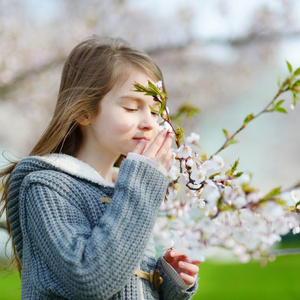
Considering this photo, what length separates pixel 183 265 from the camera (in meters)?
1.32

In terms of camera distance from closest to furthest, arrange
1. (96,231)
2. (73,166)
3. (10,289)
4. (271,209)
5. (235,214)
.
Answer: (271,209) → (235,214) → (96,231) → (73,166) → (10,289)

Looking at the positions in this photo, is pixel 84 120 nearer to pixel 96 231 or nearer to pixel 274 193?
pixel 96 231

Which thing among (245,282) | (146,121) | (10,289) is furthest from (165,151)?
(245,282)

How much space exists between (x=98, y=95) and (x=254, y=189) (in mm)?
641

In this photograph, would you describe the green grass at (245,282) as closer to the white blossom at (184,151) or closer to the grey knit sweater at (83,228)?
the grey knit sweater at (83,228)

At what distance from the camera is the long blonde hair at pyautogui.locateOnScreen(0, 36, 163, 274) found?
139cm

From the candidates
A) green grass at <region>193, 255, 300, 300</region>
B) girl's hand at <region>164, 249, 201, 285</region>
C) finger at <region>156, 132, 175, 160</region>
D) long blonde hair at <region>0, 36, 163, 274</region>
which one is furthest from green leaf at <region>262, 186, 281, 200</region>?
green grass at <region>193, 255, 300, 300</region>

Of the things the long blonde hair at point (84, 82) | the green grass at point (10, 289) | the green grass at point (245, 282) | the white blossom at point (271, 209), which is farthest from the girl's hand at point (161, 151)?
the green grass at point (245, 282)

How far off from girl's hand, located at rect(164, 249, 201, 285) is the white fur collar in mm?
256

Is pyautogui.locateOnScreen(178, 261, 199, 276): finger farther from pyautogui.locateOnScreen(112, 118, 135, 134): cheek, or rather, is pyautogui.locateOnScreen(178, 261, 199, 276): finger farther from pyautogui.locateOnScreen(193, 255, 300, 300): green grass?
pyautogui.locateOnScreen(193, 255, 300, 300): green grass

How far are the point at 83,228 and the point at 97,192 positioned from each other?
5.7 inches

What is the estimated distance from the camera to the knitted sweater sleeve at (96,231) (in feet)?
3.59

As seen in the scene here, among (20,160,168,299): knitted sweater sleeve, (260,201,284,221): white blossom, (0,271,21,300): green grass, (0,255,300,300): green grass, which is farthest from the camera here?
(0,255,300,300): green grass

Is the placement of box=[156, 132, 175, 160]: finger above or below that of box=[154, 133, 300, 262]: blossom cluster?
above
